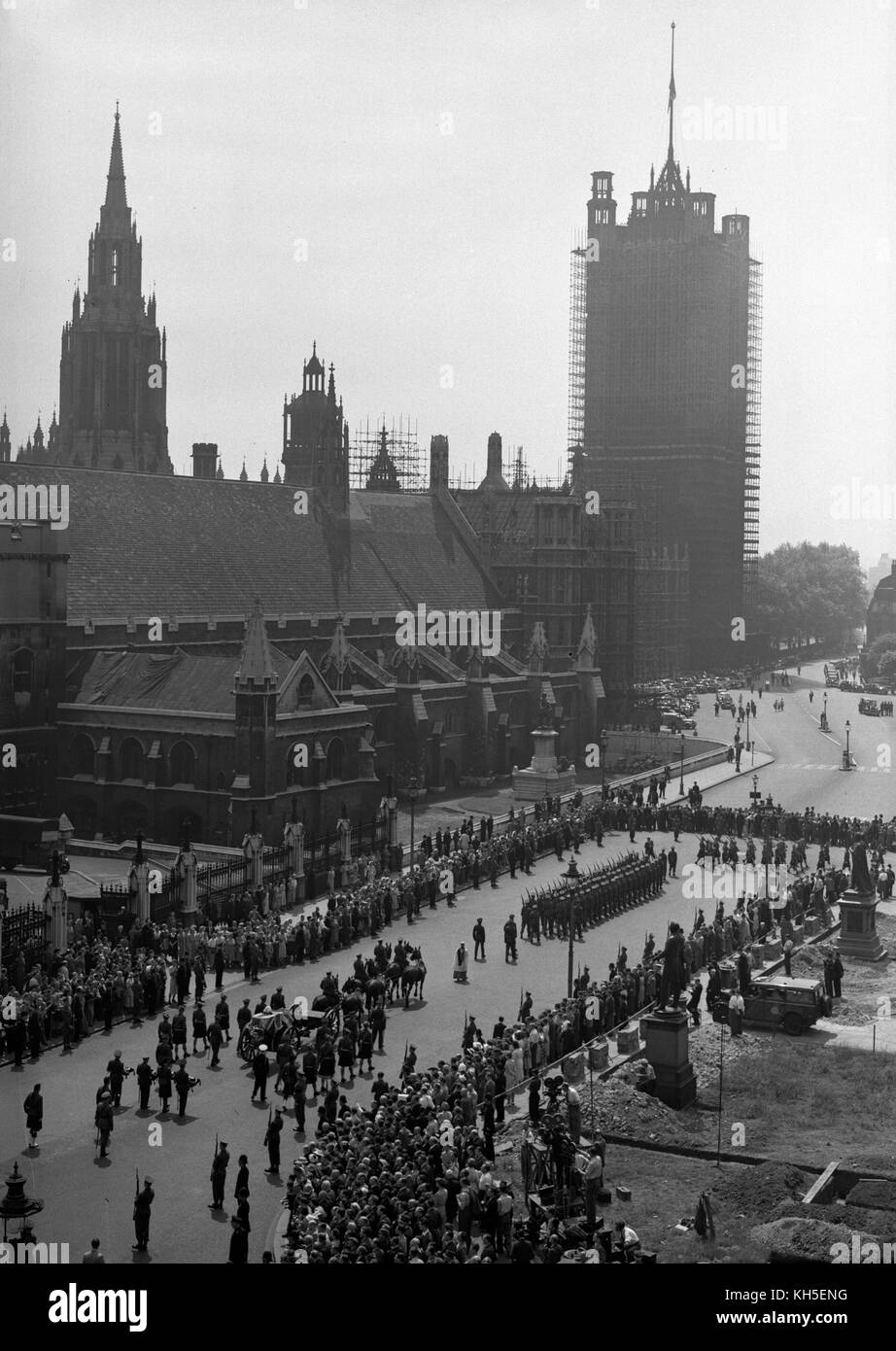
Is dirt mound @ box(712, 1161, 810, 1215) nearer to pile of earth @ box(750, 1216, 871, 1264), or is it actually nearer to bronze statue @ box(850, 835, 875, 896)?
pile of earth @ box(750, 1216, 871, 1264)

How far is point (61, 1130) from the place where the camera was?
94.0 ft

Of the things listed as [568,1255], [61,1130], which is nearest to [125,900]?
[61,1130]

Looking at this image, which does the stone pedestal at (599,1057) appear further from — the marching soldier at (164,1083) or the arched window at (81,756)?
the arched window at (81,756)

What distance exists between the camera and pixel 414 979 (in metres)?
38.1

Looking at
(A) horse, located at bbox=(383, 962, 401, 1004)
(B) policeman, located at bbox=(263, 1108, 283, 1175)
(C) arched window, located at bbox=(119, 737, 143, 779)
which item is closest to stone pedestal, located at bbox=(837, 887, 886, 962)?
(A) horse, located at bbox=(383, 962, 401, 1004)

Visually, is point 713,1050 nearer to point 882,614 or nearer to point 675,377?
point 675,377

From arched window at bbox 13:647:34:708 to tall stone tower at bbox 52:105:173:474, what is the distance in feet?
138

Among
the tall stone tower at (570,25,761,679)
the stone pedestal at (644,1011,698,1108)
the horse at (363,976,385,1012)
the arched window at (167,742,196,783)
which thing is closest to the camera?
the stone pedestal at (644,1011,698,1108)

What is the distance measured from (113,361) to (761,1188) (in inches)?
3288

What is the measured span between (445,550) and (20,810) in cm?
3979

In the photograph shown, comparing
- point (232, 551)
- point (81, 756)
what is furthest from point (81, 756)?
point (232, 551)

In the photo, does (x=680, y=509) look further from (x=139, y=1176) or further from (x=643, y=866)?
(x=139, y=1176)

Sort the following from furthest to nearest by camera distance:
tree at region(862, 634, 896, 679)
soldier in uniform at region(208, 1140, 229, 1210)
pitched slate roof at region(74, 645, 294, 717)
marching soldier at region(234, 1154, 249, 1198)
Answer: tree at region(862, 634, 896, 679) < pitched slate roof at region(74, 645, 294, 717) < soldier in uniform at region(208, 1140, 229, 1210) < marching soldier at region(234, 1154, 249, 1198)

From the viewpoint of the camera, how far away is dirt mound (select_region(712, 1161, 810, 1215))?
86.2 ft
